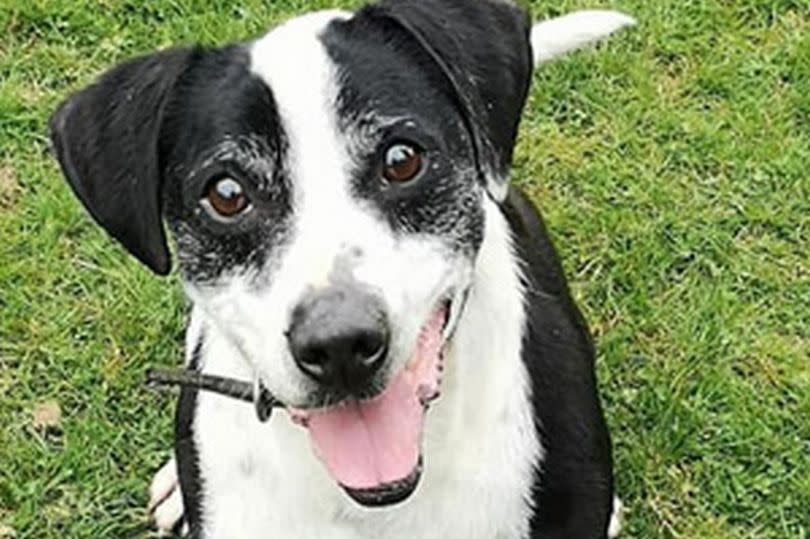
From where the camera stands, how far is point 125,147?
117 inches

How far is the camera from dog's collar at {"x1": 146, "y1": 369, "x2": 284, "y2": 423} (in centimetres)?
→ 301

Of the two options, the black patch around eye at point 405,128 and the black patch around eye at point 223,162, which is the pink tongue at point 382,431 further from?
the black patch around eye at point 223,162

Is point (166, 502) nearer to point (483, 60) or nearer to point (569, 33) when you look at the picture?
point (569, 33)

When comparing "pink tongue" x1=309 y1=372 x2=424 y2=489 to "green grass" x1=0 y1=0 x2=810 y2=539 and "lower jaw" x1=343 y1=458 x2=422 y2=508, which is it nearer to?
"lower jaw" x1=343 y1=458 x2=422 y2=508

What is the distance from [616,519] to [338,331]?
160 centimetres

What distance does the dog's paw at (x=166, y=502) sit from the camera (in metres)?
4.17

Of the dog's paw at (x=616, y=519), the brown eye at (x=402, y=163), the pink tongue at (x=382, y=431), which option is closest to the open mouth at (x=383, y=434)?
the pink tongue at (x=382, y=431)

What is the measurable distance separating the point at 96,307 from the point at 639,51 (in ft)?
5.48

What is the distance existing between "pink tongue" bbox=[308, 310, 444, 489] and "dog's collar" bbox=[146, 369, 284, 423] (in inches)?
4.3

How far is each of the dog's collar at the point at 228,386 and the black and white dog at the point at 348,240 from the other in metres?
0.03

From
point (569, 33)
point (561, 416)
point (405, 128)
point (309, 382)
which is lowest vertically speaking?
point (561, 416)

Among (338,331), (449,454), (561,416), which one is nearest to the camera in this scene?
(338,331)

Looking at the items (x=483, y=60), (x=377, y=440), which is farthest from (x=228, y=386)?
(x=483, y=60)

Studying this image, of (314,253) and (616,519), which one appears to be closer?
(314,253)
